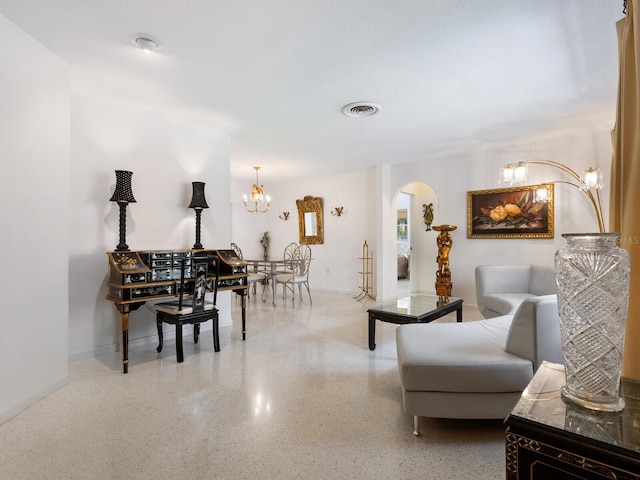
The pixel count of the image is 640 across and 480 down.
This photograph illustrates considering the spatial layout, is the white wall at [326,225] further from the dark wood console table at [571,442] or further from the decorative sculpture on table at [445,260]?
the dark wood console table at [571,442]

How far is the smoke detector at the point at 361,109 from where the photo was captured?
347cm

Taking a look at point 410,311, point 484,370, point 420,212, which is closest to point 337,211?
point 420,212

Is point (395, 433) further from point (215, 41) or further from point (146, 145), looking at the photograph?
point (146, 145)

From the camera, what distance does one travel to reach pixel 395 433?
6.55 feet

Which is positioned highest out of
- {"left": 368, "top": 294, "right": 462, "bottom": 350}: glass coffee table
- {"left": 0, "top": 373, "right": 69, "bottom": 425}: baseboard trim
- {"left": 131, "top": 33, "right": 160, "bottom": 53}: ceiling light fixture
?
{"left": 131, "top": 33, "right": 160, "bottom": 53}: ceiling light fixture

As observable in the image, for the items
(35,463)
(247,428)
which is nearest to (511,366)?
(247,428)

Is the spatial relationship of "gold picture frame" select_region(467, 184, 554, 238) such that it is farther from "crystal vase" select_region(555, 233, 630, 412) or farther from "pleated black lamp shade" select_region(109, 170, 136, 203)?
"pleated black lamp shade" select_region(109, 170, 136, 203)

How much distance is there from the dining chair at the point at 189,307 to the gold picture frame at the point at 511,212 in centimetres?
416

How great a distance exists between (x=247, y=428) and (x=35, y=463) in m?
1.08

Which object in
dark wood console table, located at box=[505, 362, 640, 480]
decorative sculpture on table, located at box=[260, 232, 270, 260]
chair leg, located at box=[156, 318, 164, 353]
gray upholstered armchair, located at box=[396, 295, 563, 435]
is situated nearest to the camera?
dark wood console table, located at box=[505, 362, 640, 480]

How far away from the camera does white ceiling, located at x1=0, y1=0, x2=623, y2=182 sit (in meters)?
2.07

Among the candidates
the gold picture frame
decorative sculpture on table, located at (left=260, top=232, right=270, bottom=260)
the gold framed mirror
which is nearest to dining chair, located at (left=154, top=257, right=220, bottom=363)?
the gold picture frame

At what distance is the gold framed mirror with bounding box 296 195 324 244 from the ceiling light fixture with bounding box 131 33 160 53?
5214 millimetres

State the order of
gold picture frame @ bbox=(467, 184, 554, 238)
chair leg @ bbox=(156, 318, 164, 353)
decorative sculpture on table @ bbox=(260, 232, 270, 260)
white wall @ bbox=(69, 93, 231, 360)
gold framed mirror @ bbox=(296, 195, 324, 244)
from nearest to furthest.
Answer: white wall @ bbox=(69, 93, 231, 360) < chair leg @ bbox=(156, 318, 164, 353) < gold picture frame @ bbox=(467, 184, 554, 238) < gold framed mirror @ bbox=(296, 195, 324, 244) < decorative sculpture on table @ bbox=(260, 232, 270, 260)
